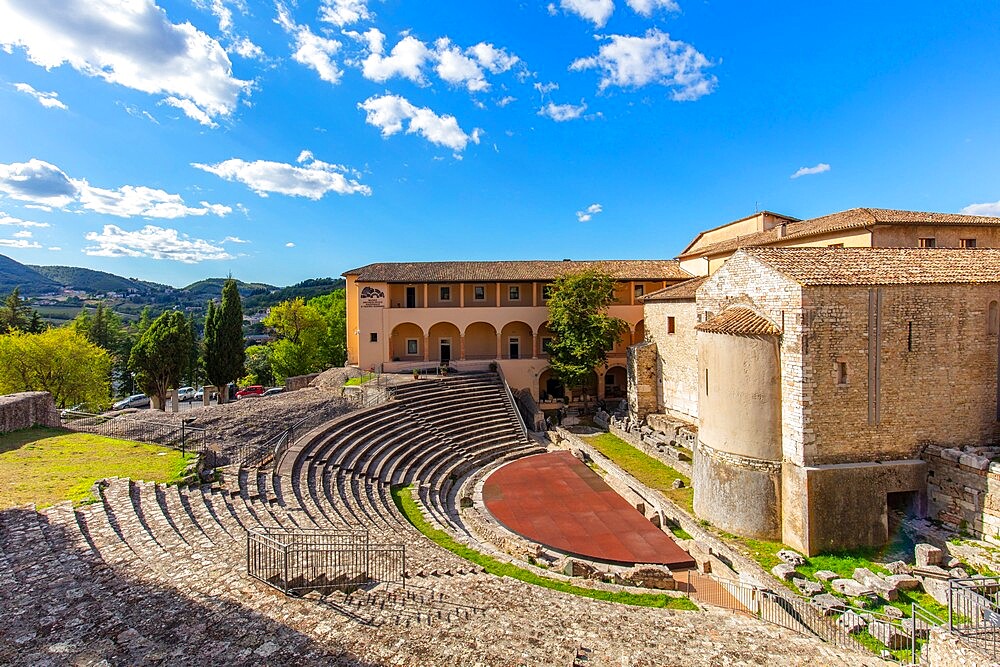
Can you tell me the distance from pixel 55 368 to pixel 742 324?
123 feet

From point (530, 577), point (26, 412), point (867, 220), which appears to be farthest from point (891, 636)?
point (26, 412)

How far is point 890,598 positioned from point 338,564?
1317 cm

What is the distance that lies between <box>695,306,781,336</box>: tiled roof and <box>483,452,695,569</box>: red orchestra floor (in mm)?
7152

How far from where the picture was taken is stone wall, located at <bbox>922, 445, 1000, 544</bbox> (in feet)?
43.8

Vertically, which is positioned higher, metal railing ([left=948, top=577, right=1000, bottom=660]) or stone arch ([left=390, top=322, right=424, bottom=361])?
stone arch ([left=390, top=322, right=424, bottom=361])

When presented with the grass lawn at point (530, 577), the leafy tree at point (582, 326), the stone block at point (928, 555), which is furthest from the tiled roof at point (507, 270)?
the stone block at point (928, 555)

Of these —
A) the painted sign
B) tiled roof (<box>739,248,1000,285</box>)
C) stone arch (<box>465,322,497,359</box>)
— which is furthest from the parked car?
tiled roof (<box>739,248,1000,285</box>)

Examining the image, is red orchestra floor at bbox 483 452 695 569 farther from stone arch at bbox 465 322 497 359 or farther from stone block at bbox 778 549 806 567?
stone arch at bbox 465 322 497 359

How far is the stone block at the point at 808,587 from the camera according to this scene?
1220 centimetres

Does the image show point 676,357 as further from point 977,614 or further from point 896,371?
point 977,614

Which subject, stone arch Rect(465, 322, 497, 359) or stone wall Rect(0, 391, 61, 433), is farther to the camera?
stone arch Rect(465, 322, 497, 359)

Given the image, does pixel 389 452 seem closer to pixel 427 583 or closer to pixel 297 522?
pixel 297 522

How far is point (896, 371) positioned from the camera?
15.0 m

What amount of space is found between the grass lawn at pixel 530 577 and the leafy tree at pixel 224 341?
26.1m
